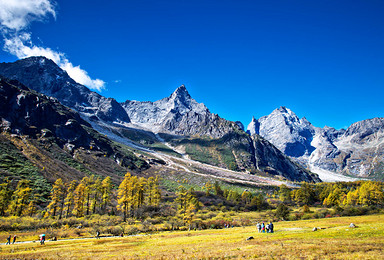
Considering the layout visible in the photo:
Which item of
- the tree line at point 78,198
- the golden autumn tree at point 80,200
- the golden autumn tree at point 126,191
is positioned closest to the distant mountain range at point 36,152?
the tree line at point 78,198

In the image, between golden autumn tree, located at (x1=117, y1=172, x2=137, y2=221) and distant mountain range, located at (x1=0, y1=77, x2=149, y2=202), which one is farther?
distant mountain range, located at (x1=0, y1=77, x2=149, y2=202)

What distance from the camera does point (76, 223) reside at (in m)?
56.5

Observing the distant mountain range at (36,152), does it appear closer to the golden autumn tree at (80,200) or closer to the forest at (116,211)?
the forest at (116,211)

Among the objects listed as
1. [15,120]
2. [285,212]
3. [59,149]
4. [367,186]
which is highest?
[15,120]

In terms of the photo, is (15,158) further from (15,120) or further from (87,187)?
(87,187)

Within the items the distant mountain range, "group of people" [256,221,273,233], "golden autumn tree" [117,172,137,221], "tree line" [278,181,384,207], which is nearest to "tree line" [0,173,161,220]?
"golden autumn tree" [117,172,137,221]

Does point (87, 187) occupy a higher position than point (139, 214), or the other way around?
point (87, 187)

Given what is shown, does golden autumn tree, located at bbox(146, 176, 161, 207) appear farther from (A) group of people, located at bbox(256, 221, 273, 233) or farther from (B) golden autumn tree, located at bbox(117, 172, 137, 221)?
(A) group of people, located at bbox(256, 221, 273, 233)

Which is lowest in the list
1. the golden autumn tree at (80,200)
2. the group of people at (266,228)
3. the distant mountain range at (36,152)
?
the group of people at (266,228)

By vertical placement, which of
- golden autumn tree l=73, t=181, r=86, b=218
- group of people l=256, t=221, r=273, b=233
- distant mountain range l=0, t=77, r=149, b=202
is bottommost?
group of people l=256, t=221, r=273, b=233

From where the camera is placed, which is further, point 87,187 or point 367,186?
point 367,186

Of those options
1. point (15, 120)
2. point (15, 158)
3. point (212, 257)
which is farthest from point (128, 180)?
point (15, 120)

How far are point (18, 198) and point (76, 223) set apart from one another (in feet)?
92.1

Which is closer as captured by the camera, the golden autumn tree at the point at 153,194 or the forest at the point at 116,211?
the forest at the point at 116,211
